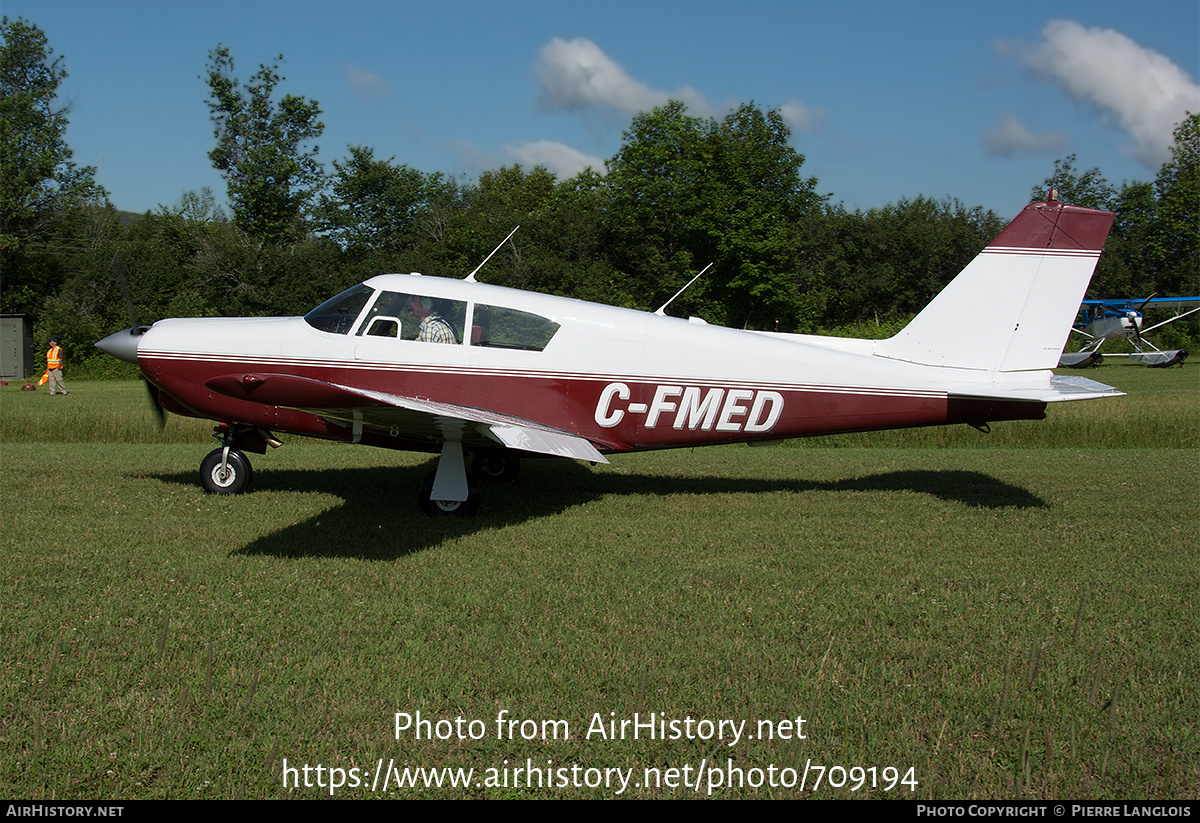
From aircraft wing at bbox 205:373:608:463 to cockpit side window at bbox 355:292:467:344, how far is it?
0.66 meters

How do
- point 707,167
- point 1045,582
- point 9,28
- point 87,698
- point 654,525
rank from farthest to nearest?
point 707,167
point 9,28
point 654,525
point 1045,582
point 87,698

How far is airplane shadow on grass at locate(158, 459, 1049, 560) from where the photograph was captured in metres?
6.70

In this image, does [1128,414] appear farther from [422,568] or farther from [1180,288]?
[1180,288]

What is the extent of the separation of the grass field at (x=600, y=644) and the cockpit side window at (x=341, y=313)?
1805 mm

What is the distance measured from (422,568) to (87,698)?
2508mm

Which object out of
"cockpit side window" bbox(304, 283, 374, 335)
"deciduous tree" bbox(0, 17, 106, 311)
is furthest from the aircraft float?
"deciduous tree" bbox(0, 17, 106, 311)

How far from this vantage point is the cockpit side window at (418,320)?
25.7ft

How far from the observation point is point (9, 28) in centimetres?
4041

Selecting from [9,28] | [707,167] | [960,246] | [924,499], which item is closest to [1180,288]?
[960,246]

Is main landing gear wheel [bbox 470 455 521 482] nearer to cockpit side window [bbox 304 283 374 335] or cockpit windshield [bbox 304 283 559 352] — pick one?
cockpit windshield [bbox 304 283 559 352]

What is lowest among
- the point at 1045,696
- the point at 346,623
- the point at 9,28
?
the point at 346,623

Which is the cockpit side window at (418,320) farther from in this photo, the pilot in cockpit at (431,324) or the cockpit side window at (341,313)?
the cockpit side window at (341,313)

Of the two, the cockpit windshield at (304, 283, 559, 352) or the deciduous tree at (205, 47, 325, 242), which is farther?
the deciduous tree at (205, 47, 325, 242)

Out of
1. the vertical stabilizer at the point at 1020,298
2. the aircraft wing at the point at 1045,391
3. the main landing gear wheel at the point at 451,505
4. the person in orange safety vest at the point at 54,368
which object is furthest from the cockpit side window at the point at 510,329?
the person in orange safety vest at the point at 54,368
